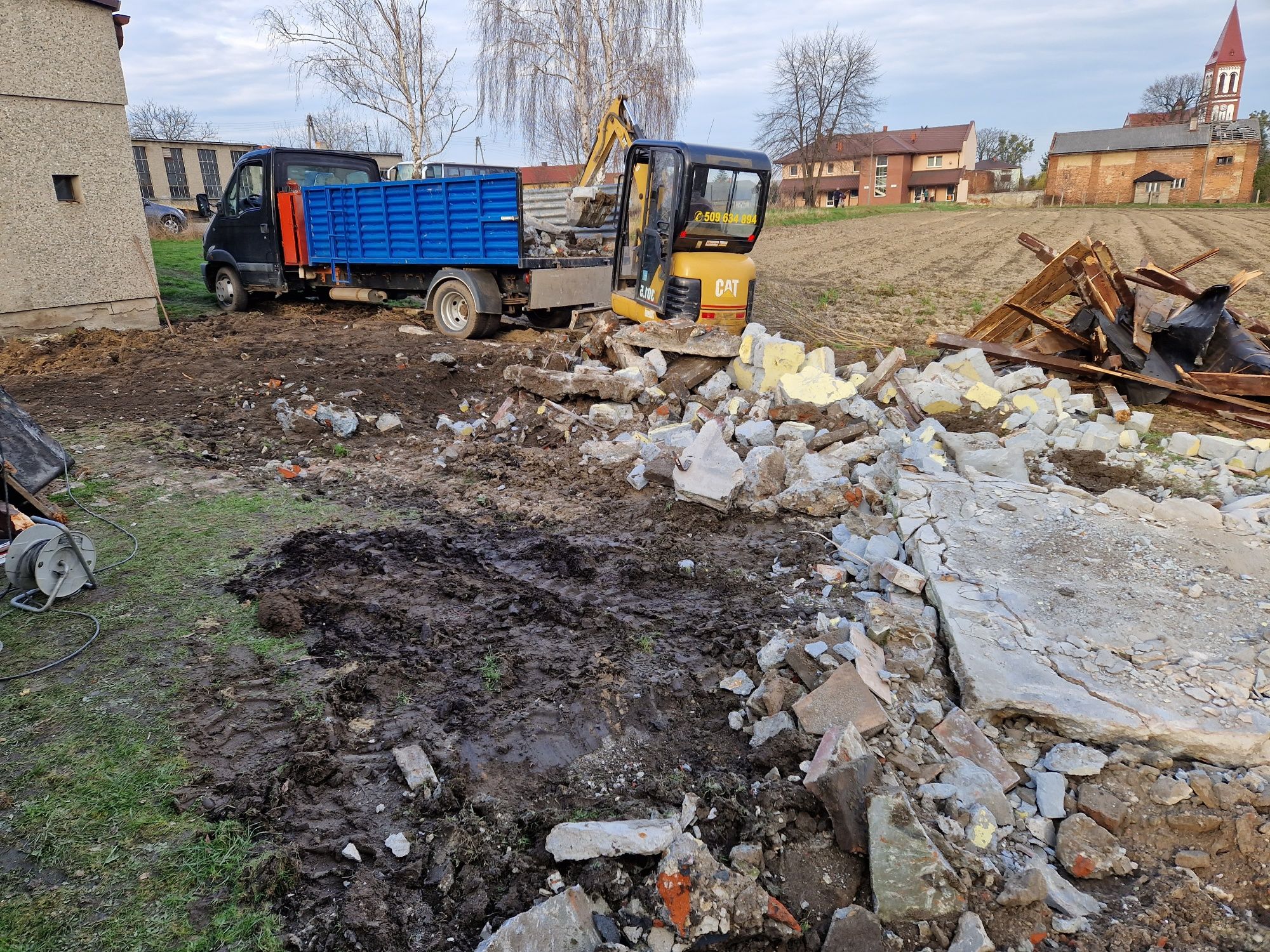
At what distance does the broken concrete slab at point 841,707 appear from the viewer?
9.90ft

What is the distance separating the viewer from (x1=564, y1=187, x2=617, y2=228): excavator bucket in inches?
441

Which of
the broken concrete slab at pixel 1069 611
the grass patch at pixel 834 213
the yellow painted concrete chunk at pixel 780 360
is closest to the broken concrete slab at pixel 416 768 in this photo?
the broken concrete slab at pixel 1069 611

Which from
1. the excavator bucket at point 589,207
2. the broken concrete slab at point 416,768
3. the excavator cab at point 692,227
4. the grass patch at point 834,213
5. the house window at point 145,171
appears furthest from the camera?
the grass patch at point 834,213

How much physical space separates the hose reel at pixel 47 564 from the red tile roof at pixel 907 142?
63.5 m

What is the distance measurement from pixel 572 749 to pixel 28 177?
11.5 meters

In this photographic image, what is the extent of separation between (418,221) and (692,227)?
13.9 ft

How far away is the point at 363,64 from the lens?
2223 cm

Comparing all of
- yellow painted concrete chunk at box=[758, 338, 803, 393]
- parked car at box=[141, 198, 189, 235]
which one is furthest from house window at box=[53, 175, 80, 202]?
parked car at box=[141, 198, 189, 235]

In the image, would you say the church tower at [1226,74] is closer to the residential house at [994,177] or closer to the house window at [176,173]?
the residential house at [994,177]

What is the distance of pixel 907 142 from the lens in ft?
217

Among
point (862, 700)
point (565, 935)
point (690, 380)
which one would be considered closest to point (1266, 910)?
point (862, 700)

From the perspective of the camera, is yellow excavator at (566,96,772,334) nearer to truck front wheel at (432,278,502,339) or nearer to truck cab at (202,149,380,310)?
truck front wheel at (432,278,502,339)

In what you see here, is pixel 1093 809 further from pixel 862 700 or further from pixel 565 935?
pixel 565 935

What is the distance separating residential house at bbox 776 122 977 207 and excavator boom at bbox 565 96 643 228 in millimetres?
55238
